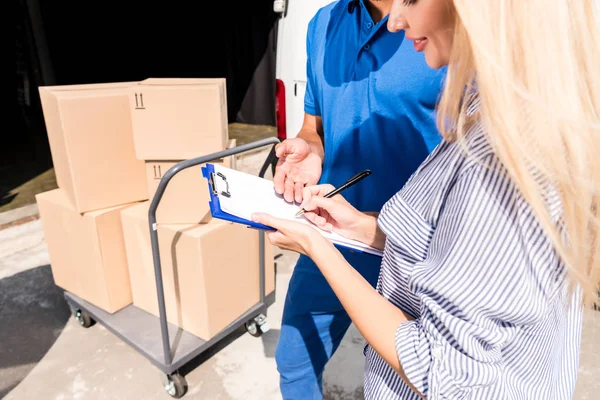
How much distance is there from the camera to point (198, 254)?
5.88 ft

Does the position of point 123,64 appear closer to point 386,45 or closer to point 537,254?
point 386,45

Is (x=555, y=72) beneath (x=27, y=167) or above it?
above

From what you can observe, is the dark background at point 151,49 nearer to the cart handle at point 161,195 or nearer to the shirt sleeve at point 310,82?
the cart handle at point 161,195

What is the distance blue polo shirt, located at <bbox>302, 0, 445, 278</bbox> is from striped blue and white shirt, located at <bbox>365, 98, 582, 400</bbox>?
1.57 ft

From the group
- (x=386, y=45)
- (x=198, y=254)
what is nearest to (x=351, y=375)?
(x=198, y=254)

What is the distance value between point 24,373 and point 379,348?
1980 millimetres

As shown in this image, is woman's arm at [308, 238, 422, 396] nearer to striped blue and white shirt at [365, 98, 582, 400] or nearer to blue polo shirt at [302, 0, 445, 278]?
striped blue and white shirt at [365, 98, 582, 400]

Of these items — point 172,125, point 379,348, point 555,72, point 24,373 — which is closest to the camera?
point 555,72

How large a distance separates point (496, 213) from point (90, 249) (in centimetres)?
193

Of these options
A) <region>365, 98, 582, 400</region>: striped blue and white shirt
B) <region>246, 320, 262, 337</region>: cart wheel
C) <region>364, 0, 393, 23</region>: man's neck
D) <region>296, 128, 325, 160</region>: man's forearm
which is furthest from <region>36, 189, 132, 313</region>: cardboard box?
<region>365, 98, 582, 400</region>: striped blue and white shirt

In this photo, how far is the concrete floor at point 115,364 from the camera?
6.22 feet

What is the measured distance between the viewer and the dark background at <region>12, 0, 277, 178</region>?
18.9 feet

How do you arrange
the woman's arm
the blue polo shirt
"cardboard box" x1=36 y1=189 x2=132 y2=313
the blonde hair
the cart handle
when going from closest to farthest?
the blonde hair
the woman's arm
the blue polo shirt
the cart handle
"cardboard box" x1=36 y1=189 x2=132 y2=313

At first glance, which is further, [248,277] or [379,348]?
[248,277]
